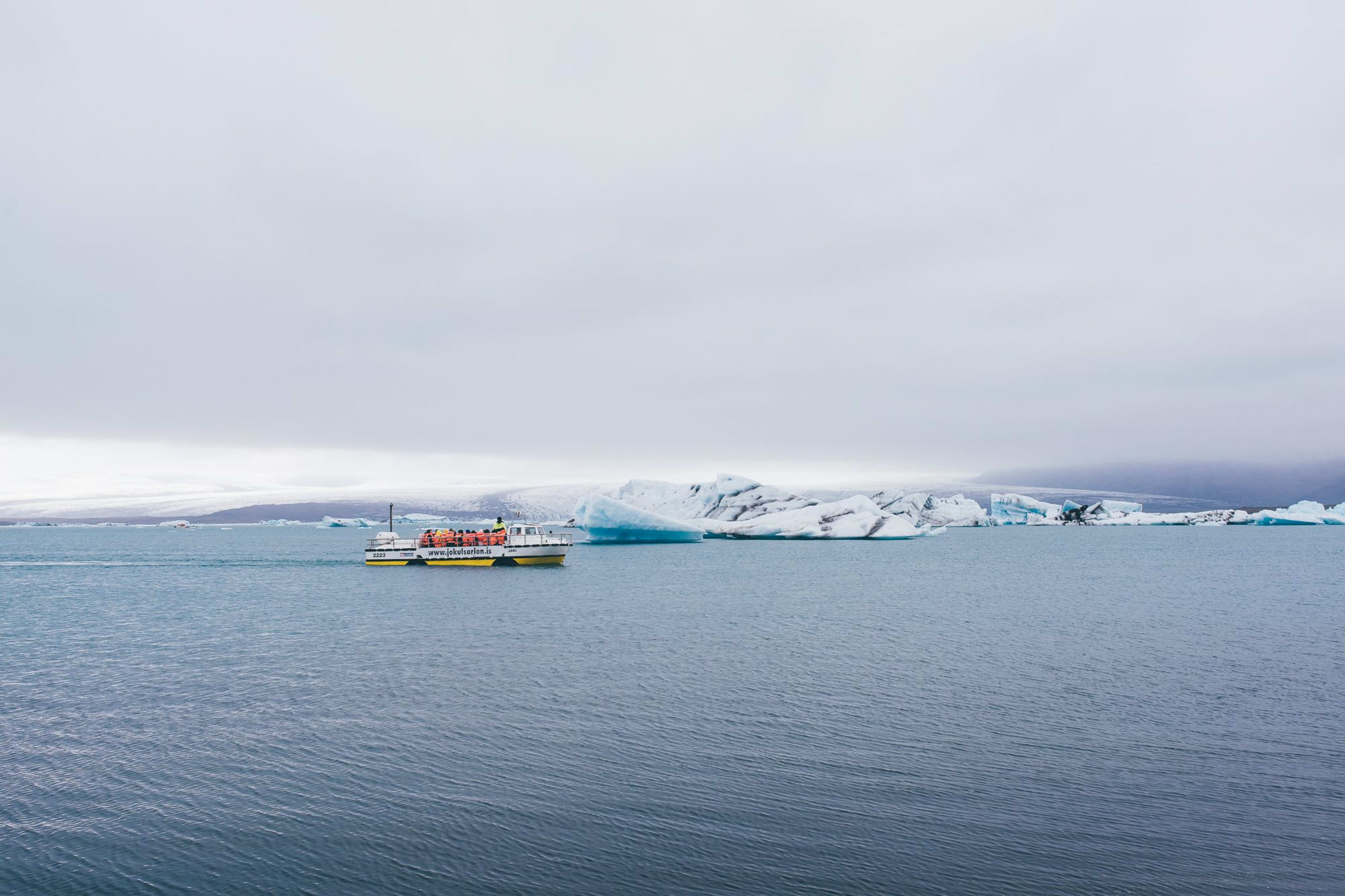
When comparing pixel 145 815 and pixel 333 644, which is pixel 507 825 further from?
pixel 333 644

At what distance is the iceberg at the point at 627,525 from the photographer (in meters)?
71.8

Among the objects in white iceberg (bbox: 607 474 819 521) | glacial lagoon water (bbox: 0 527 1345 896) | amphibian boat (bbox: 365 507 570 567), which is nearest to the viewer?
glacial lagoon water (bbox: 0 527 1345 896)

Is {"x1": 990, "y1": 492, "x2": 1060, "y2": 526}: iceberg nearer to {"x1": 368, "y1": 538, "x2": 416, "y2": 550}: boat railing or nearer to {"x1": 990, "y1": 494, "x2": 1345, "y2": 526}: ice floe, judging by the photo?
{"x1": 990, "y1": 494, "x2": 1345, "y2": 526}: ice floe

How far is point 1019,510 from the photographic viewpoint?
130 metres

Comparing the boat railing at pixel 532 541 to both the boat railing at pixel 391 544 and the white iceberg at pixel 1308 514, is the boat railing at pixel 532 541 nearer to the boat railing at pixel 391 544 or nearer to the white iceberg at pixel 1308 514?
the boat railing at pixel 391 544

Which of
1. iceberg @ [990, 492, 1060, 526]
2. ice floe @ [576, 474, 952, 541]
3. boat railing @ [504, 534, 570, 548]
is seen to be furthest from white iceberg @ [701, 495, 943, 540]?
iceberg @ [990, 492, 1060, 526]

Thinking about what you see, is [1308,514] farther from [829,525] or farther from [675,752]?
[675,752]

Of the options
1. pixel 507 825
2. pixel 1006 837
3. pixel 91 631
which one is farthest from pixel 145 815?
pixel 91 631

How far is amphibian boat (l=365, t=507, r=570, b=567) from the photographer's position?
2068 inches

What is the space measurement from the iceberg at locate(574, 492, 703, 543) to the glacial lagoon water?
1581 inches

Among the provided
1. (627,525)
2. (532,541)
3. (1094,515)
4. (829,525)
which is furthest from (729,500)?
(1094,515)

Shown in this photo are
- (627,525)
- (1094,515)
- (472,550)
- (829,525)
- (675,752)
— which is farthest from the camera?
(1094,515)

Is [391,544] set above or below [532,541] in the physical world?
below

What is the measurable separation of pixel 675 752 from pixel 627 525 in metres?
60.2
